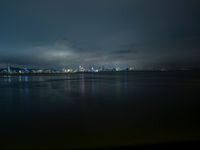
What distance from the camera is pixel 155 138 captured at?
30.9 ft

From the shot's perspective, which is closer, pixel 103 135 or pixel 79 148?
pixel 79 148

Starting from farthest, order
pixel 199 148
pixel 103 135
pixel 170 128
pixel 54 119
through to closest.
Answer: pixel 54 119, pixel 170 128, pixel 103 135, pixel 199 148

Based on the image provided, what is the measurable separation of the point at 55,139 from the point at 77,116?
5158 millimetres

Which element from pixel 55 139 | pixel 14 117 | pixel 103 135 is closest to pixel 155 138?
pixel 103 135

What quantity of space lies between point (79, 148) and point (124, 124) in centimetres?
444

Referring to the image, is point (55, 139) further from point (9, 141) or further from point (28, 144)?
point (9, 141)

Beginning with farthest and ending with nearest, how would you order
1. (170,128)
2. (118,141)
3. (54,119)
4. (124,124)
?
(54,119) → (124,124) → (170,128) → (118,141)

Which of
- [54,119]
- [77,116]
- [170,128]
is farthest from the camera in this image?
[77,116]

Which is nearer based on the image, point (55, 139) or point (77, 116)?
point (55, 139)

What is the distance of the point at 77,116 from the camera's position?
14859 mm

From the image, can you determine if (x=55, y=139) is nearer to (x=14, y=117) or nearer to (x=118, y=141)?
(x=118, y=141)

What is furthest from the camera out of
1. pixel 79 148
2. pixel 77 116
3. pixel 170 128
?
pixel 77 116

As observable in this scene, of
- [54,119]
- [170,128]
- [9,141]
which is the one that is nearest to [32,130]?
[9,141]

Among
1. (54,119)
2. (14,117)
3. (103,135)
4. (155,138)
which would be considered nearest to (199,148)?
(155,138)
